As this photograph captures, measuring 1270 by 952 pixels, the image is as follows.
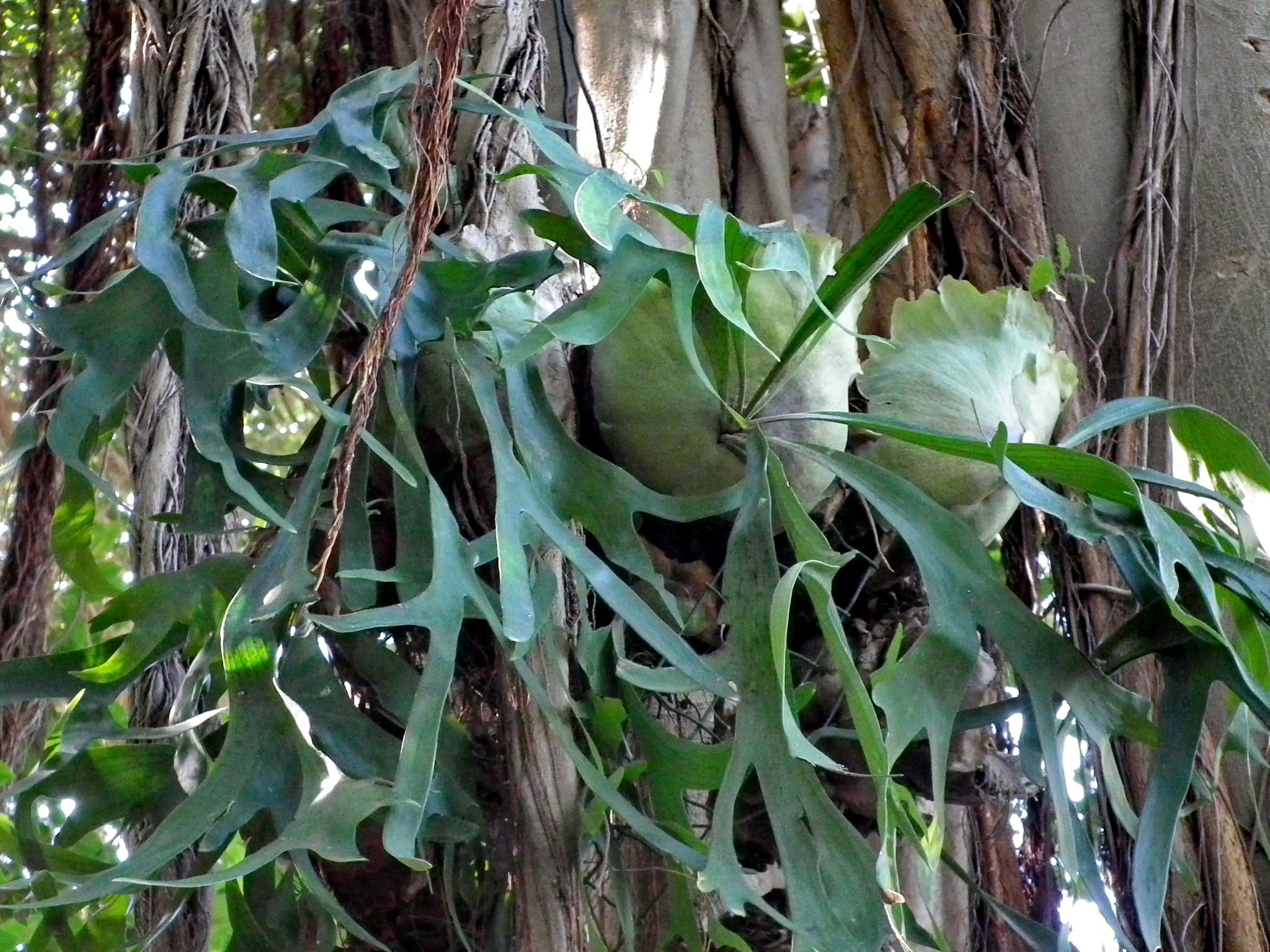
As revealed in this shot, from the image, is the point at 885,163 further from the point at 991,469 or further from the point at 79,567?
the point at 79,567

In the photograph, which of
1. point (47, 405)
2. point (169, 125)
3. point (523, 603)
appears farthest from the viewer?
point (47, 405)

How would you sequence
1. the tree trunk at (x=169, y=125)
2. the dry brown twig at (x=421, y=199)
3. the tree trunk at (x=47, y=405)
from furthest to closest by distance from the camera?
the tree trunk at (x=47, y=405) → the tree trunk at (x=169, y=125) → the dry brown twig at (x=421, y=199)

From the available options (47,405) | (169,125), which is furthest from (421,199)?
(47,405)

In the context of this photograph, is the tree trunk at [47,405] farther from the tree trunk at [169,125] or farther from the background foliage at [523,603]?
the background foliage at [523,603]

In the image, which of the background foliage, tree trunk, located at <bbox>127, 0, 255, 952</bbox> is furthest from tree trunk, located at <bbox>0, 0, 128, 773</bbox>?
the background foliage

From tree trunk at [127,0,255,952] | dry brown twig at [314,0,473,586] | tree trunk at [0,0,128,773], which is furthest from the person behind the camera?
tree trunk at [0,0,128,773]

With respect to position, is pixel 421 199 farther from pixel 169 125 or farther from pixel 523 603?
pixel 169 125

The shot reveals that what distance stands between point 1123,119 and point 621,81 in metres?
0.49

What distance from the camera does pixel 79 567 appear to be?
0.89 m

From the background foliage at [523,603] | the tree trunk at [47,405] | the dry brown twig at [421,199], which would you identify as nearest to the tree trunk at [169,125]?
the tree trunk at [47,405]

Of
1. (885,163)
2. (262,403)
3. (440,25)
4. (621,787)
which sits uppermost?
(440,25)

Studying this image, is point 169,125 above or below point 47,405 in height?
above

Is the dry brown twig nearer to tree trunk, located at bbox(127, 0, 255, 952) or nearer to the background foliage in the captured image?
the background foliage

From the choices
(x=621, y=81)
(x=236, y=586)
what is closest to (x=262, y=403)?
(x=236, y=586)
